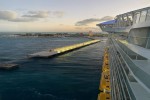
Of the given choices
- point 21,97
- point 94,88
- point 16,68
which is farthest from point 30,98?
point 16,68

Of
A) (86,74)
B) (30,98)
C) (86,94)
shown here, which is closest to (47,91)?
(30,98)

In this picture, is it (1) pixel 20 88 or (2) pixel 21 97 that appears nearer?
(2) pixel 21 97

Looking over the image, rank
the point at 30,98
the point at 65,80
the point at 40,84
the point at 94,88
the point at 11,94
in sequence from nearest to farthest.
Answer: the point at 30,98
the point at 11,94
the point at 94,88
the point at 40,84
the point at 65,80

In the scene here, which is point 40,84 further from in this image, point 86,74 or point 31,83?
point 86,74

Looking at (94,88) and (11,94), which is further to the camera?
(94,88)

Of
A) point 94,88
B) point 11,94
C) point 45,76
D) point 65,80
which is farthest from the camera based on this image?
point 45,76

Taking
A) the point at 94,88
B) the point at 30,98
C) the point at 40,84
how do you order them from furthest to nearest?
the point at 40,84
the point at 94,88
the point at 30,98

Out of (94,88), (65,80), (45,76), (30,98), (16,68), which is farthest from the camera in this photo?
(16,68)

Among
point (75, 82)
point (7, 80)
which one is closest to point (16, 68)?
point (7, 80)

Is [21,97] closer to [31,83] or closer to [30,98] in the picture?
[30,98]
